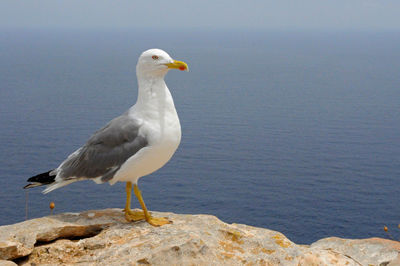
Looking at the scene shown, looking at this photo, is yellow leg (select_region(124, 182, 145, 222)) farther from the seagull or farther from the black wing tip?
the black wing tip

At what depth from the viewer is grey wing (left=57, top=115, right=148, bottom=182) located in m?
10.9

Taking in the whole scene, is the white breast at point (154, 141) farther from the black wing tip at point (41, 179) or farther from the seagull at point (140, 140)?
the black wing tip at point (41, 179)

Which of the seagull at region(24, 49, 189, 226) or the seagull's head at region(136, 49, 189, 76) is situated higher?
the seagull's head at region(136, 49, 189, 76)

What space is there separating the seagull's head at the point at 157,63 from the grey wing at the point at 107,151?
46.6 inches

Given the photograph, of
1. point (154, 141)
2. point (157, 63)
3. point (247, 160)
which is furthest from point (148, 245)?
point (247, 160)

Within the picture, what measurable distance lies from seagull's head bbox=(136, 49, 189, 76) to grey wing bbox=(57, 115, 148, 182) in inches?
46.6

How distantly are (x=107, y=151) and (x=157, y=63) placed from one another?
2.36 meters

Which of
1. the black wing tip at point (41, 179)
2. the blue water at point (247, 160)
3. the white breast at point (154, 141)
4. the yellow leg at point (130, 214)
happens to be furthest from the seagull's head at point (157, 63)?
the blue water at point (247, 160)

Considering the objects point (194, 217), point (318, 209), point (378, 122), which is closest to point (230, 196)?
point (318, 209)

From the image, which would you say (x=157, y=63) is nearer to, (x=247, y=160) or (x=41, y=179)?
(x=41, y=179)

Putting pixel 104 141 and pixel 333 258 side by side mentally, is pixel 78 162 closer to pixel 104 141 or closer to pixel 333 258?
pixel 104 141

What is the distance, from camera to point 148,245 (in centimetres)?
916

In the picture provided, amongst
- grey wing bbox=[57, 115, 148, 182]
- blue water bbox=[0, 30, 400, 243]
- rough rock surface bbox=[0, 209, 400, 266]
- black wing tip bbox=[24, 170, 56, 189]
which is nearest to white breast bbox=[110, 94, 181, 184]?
grey wing bbox=[57, 115, 148, 182]

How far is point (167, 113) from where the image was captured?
1088cm
